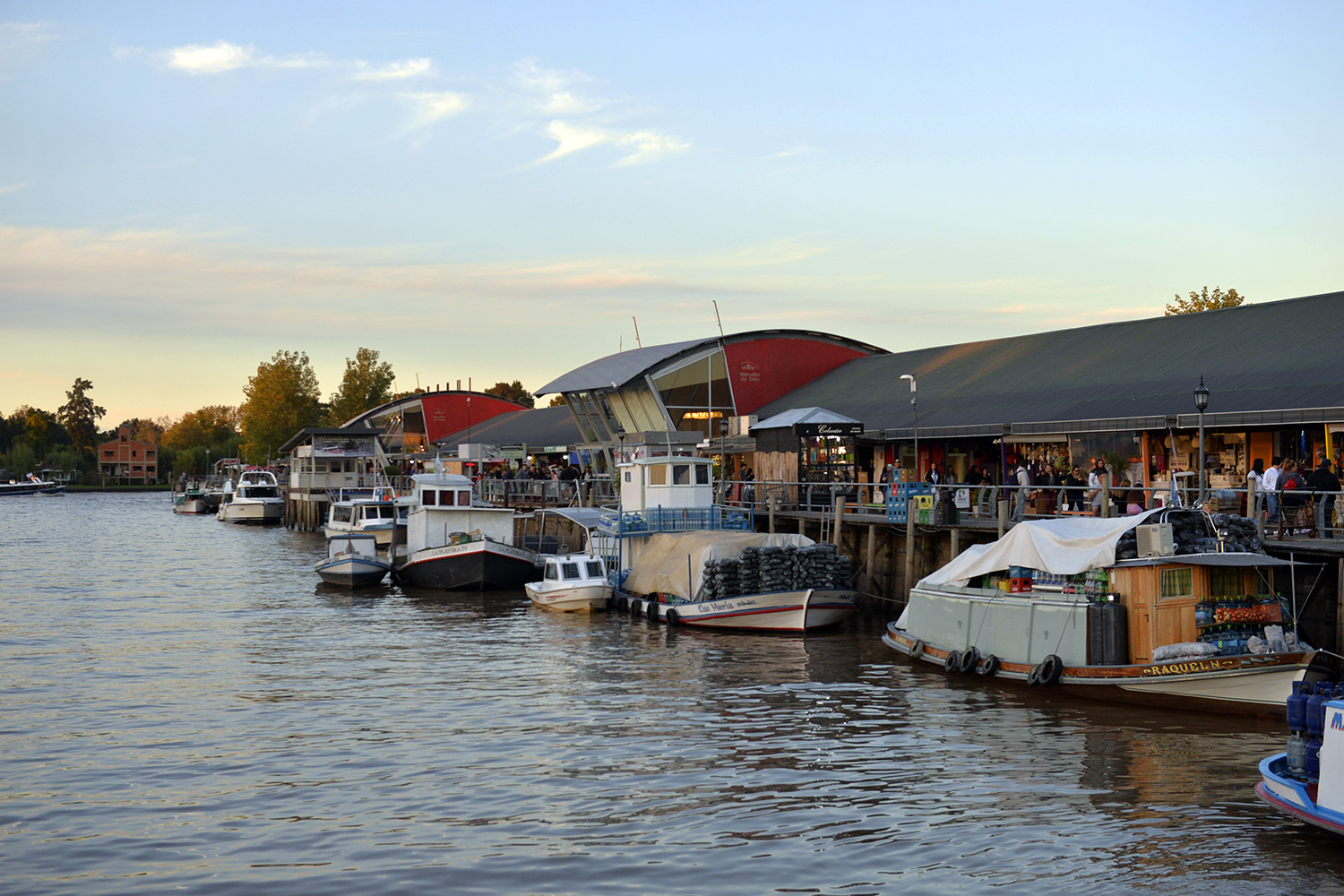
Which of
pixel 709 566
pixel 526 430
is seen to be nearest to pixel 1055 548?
pixel 709 566

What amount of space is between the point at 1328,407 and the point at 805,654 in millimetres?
14742

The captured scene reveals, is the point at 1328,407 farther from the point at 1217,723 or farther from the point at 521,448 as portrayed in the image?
the point at 521,448

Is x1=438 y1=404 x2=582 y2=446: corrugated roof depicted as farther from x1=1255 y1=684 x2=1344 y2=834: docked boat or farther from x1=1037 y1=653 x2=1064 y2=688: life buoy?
x1=1255 y1=684 x2=1344 y2=834: docked boat

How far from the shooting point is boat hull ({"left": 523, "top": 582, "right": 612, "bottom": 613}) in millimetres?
36688

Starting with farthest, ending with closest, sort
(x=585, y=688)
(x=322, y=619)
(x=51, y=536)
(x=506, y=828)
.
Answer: (x=51, y=536) → (x=322, y=619) → (x=585, y=688) → (x=506, y=828)

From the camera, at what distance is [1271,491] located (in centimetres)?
2475

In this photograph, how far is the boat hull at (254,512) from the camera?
103250 millimetres

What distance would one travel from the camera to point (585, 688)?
24.4 metres

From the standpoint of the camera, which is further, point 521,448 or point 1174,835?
point 521,448

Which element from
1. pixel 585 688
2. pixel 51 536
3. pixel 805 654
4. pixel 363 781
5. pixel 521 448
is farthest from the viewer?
pixel 51 536

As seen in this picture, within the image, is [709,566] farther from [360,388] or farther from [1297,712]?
[360,388]

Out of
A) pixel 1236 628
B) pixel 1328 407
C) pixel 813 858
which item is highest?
pixel 1328 407

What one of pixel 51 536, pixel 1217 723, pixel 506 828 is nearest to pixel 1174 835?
pixel 1217 723

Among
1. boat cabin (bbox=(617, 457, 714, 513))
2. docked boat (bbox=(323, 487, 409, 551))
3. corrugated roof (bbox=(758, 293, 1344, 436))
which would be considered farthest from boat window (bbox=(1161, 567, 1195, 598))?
docked boat (bbox=(323, 487, 409, 551))
